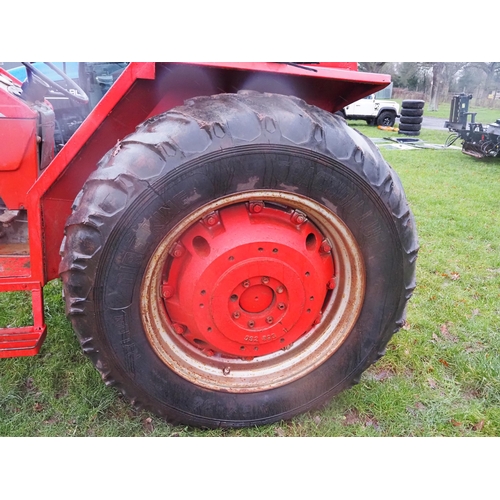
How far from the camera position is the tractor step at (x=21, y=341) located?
205cm

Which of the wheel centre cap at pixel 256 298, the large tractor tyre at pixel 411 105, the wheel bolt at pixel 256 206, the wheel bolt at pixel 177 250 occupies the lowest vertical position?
the wheel centre cap at pixel 256 298

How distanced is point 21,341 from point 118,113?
109 cm

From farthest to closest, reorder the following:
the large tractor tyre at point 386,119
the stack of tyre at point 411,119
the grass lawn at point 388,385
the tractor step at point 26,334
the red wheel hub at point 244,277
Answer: the large tractor tyre at point 386,119 < the stack of tyre at point 411,119 < the grass lawn at point 388,385 < the tractor step at point 26,334 < the red wheel hub at point 244,277

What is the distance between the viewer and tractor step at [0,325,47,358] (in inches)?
80.6

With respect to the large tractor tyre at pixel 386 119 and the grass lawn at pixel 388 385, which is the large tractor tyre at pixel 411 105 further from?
the grass lawn at pixel 388 385

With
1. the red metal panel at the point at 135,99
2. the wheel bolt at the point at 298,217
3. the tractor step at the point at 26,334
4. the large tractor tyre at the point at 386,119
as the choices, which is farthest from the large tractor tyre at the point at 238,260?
the large tractor tyre at the point at 386,119

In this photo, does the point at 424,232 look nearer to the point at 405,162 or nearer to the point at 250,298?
the point at 250,298

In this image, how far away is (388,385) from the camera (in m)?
2.50

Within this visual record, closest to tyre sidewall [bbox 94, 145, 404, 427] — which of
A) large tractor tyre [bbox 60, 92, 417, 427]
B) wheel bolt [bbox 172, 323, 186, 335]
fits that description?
large tractor tyre [bbox 60, 92, 417, 427]

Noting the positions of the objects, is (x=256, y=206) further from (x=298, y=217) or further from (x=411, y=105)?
(x=411, y=105)

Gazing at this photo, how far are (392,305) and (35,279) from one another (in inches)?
61.3

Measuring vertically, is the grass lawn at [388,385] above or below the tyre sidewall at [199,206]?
below

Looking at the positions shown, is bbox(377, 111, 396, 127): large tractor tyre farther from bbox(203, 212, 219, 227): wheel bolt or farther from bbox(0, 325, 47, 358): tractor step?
bbox(0, 325, 47, 358): tractor step

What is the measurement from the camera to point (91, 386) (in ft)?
7.82
